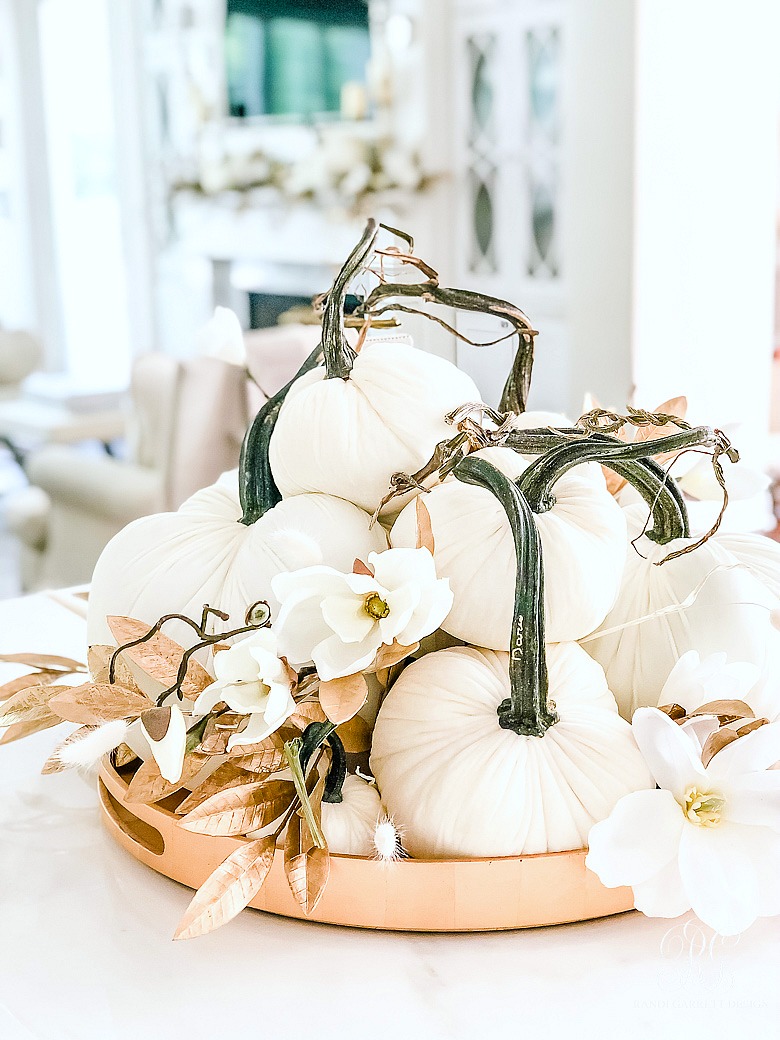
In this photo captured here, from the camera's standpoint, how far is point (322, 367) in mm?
632

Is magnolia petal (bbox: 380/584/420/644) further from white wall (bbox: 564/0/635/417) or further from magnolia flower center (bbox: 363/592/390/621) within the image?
white wall (bbox: 564/0/635/417)

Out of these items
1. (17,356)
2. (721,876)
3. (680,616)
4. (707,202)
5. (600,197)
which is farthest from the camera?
(17,356)

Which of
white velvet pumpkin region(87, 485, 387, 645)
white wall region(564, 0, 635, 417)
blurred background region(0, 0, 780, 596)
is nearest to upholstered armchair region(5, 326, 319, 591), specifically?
blurred background region(0, 0, 780, 596)

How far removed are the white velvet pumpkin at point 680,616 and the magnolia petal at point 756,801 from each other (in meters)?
0.08

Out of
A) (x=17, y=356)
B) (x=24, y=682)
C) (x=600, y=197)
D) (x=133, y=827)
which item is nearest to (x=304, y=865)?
(x=133, y=827)

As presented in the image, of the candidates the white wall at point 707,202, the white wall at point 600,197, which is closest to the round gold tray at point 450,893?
the white wall at point 707,202

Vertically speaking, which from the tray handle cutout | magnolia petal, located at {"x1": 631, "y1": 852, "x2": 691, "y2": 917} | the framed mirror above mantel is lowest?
the tray handle cutout

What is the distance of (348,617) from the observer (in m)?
0.49

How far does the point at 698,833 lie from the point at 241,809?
0.20 m

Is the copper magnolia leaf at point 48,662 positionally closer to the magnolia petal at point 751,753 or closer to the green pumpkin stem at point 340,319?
the green pumpkin stem at point 340,319

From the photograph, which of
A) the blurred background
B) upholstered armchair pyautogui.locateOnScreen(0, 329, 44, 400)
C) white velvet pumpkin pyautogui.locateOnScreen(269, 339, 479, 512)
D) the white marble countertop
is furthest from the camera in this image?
upholstered armchair pyautogui.locateOnScreen(0, 329, 44, 400)

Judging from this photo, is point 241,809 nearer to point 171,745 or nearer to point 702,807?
point 171,745

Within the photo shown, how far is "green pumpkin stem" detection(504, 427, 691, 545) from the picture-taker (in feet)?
1.68

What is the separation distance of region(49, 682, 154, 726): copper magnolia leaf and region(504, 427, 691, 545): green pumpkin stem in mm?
211
